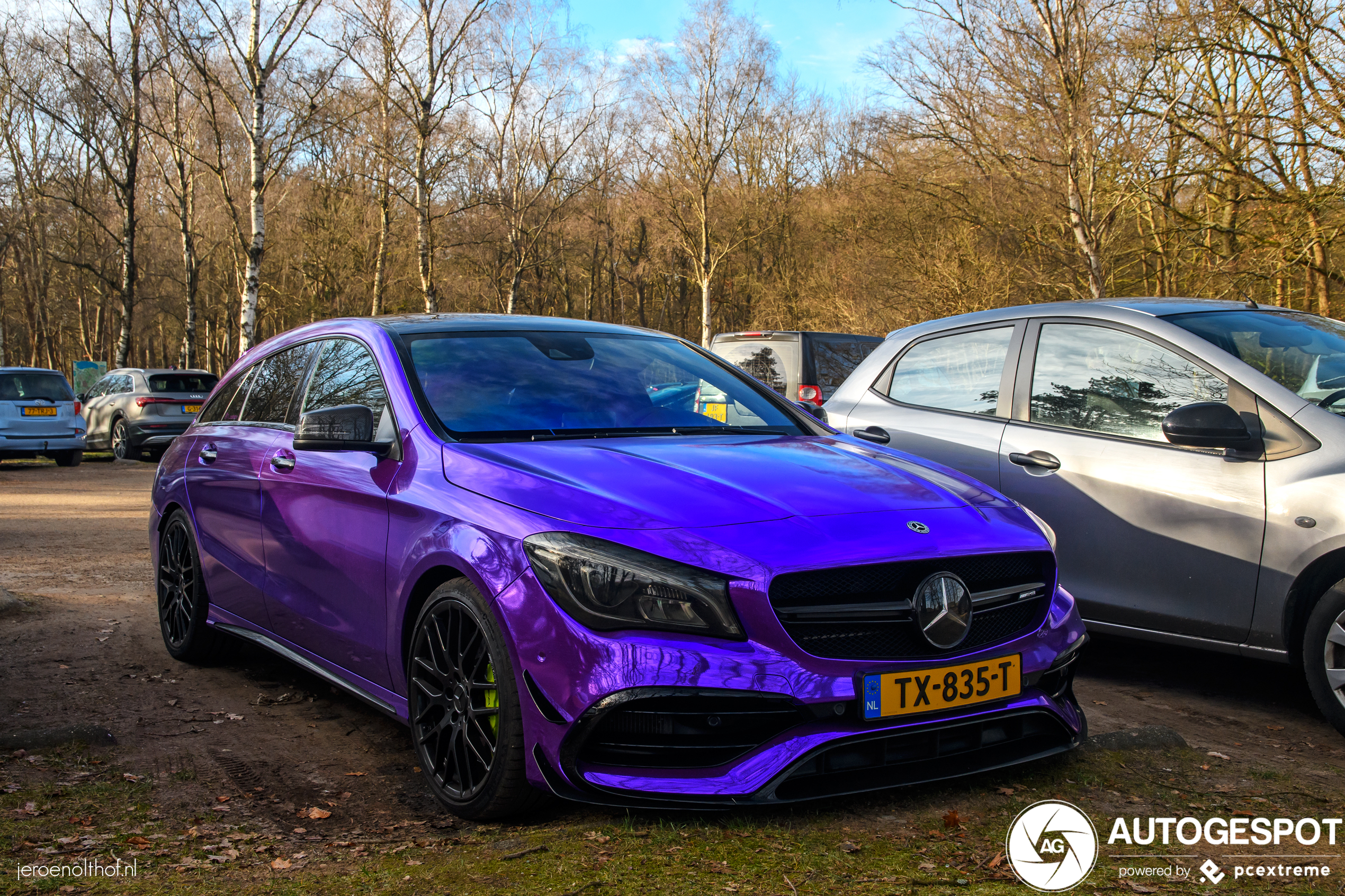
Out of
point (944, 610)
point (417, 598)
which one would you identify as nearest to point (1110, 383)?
point (944, 610)

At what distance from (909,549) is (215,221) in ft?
154

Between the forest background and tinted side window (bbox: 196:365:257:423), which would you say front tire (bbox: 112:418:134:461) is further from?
tinted side window (bbox: 196:365:257:423)

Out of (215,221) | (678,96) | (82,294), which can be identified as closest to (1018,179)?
(678,96)

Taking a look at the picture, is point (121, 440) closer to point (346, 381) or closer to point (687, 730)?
point (346, 381)

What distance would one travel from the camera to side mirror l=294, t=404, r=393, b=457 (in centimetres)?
381

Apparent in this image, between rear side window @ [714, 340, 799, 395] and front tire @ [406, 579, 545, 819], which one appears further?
rear side window @ [714, 340, 799, 395]

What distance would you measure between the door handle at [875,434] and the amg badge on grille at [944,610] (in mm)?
2771

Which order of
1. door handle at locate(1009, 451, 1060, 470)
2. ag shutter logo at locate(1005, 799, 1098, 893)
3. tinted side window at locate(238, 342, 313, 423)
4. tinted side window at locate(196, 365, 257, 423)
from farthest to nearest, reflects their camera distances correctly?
tinted side window at locate(196, 365, 257, 423)
door handle at locate(1009, 451, 1060, 470)
tinted side window at locate(238, 342, 313, 423)
ag shutter logo at locate(1005, 799, 1098, 893)

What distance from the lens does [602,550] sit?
2945 millimetres

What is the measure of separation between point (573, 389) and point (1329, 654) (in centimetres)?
288

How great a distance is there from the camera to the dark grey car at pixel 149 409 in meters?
20.0

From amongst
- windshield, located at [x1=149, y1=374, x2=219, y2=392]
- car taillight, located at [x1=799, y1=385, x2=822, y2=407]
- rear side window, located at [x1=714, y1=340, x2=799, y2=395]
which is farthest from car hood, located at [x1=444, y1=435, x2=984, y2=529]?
windshield, located at [x1=149, y1=374, x2=219, y2=392]

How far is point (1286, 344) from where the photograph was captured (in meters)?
4.82

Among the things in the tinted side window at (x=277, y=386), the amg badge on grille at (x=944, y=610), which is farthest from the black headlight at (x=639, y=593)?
the tinted side window at (x=277, y=386)
